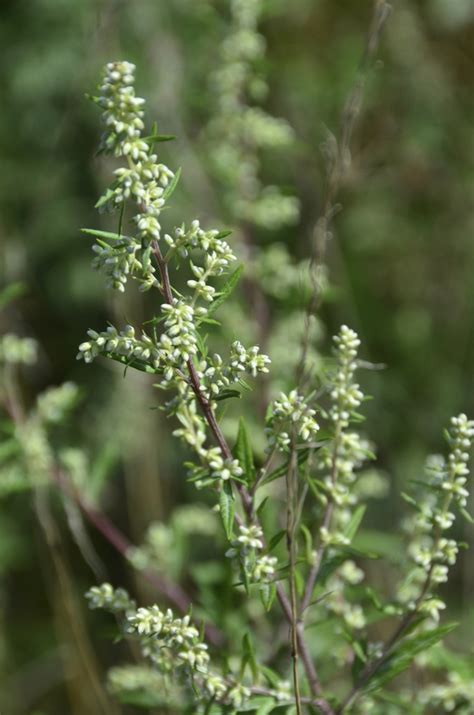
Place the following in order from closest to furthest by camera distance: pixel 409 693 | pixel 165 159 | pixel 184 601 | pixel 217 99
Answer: pixel 409 693 < pixel 184 601 < pixel 217 99 < pixel 165 159

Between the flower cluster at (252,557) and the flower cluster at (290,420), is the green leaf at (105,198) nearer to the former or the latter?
the flower cluster at (290,420)

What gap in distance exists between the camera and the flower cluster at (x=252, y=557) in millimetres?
1556

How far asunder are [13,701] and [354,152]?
11.0 feet

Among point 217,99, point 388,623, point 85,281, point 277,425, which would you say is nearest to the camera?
point 277,425

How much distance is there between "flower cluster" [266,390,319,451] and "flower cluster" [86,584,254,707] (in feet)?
1.17

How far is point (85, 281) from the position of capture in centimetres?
489

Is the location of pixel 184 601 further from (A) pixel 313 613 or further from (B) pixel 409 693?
(B) pixel 409 693

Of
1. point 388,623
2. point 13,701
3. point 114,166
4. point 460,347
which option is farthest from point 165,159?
point 13,701

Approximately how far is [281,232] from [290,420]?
3.56 meters

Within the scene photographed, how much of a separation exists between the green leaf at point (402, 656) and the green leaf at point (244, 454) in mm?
498

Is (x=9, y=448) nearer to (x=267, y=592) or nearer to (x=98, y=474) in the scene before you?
(x=98, y=474)

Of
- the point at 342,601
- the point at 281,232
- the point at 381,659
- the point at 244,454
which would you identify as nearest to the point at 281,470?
the point at 244,454

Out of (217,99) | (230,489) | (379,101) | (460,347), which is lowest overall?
(230,489)

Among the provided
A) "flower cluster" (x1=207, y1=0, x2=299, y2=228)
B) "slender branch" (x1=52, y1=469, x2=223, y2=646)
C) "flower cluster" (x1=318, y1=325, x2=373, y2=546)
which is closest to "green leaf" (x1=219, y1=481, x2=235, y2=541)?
"flower cluster" (x1=318, y1=325, x2=373, y2=546)
